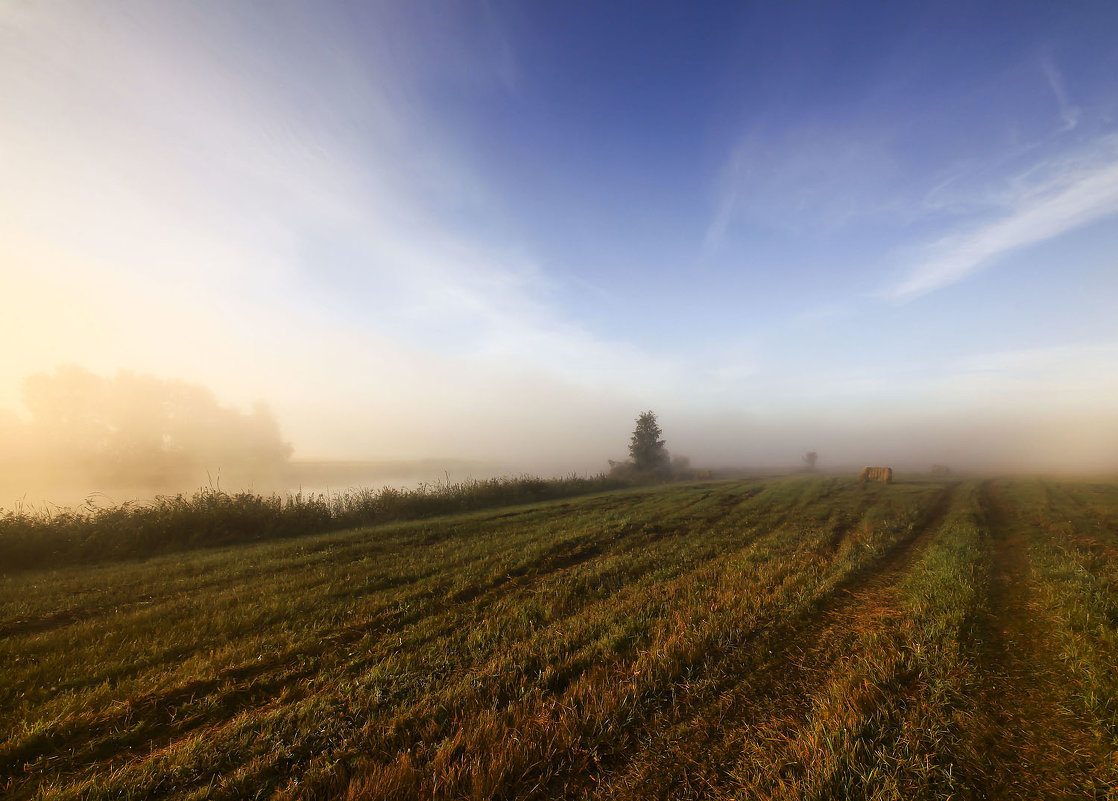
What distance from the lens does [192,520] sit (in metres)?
15.9

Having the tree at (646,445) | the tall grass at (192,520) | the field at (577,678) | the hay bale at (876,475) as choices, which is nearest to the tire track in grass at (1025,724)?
the field at (577,678)

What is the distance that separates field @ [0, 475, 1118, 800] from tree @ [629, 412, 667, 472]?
133ft

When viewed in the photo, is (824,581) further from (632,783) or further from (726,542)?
(632,783)

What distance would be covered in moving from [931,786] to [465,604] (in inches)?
275

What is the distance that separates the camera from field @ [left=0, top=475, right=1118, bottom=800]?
3.48m

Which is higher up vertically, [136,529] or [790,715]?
[136,529]

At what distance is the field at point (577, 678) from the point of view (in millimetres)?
3484

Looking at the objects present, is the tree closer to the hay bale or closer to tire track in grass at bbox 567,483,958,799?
the hay bale

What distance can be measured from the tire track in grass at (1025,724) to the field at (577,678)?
1.0 inches

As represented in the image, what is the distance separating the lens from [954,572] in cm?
835

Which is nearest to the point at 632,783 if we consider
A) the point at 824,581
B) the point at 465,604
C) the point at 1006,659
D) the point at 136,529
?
the point at 465,604

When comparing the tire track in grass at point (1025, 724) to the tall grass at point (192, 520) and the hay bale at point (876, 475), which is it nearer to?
the tall grass at point (192, 520)

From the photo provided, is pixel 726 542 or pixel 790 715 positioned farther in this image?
pixel 726 542

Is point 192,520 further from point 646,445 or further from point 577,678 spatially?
point 646,445
